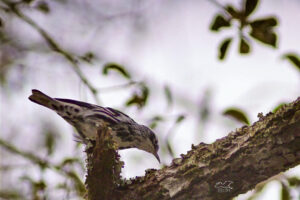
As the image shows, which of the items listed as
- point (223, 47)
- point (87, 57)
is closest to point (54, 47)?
point (87, 57)

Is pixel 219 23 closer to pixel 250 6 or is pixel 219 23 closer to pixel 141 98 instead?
pixel 250 6

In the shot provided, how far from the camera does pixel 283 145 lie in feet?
9.21

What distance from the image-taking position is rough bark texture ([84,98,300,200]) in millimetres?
2828

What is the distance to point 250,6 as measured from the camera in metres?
3.41

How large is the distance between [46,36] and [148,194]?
2.38 m

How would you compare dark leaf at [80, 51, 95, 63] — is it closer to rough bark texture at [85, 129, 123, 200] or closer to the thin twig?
the thin twig

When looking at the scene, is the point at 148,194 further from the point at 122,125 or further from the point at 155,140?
the point at 155,140

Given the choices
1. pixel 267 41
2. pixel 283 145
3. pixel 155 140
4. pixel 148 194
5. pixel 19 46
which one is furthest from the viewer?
pixel 19 46

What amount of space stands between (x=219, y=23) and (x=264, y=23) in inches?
13.5

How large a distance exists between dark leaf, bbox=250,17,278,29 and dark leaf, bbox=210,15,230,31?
0.19 m

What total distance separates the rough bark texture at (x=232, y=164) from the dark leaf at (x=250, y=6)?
0.85 m

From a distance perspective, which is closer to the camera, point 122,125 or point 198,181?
point 198,181

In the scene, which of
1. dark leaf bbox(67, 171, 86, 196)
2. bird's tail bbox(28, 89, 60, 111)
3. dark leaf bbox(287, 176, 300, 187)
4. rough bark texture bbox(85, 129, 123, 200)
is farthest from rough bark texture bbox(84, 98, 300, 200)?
bird's tail bbox(28, 89, 60, 111)

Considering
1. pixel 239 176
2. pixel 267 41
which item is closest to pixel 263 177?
pixel 239 176
